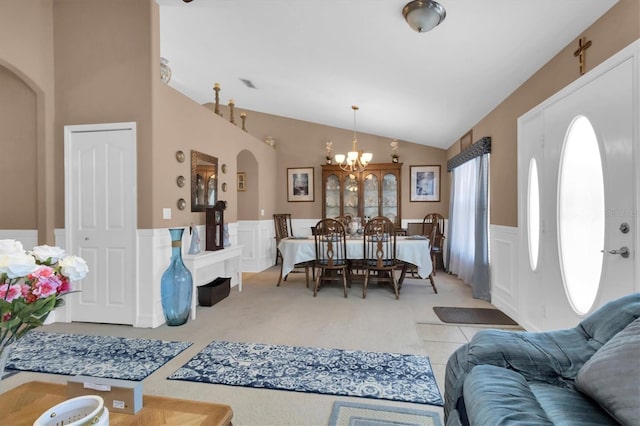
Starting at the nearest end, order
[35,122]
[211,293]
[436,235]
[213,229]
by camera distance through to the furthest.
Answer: [35,122] < [211,293] < [213,229] < [436,235]

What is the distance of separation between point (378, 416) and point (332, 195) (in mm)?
5295

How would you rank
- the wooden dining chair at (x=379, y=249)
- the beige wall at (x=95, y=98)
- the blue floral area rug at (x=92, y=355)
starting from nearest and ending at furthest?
the blue floral area rug at (x=92, y=355) → the beige wall at (x=95, y=98) → the wooden dining chair at (x=379, y=249)

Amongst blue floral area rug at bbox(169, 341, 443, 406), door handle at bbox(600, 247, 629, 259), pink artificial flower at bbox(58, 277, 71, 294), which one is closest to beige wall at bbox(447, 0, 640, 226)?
door handle at bbox(600, 247, 629, 259)

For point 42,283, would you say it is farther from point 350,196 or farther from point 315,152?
point 315,152

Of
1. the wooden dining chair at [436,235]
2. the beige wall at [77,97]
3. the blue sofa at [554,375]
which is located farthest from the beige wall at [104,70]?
the wooden dining chair at [436,235]

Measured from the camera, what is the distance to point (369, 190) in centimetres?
675

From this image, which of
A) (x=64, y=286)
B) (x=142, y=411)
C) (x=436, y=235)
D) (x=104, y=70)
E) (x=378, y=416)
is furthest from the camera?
(x=436, y=235)

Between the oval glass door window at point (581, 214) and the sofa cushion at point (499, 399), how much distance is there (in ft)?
4.64

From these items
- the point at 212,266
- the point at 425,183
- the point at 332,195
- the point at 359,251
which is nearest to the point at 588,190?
the point at 359,251

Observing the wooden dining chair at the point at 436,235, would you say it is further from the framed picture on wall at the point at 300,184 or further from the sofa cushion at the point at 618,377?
the sofa cushion at the point at 618,377

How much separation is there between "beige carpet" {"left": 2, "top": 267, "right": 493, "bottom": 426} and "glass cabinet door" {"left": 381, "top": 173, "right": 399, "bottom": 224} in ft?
6.70

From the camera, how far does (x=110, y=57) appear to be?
3.39 meters

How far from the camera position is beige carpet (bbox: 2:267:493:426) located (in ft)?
6.43

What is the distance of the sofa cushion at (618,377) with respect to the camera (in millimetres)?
994
